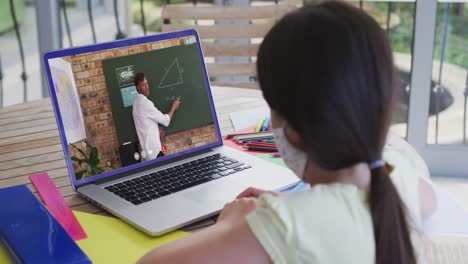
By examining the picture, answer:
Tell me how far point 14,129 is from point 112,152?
51 centimetres

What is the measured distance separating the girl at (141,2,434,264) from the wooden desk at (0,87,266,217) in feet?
1.65

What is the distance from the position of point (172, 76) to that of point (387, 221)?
2.35 feet

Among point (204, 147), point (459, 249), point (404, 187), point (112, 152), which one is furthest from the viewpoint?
point (459, 249)

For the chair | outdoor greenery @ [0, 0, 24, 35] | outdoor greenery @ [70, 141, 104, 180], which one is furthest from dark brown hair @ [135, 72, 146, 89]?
outdoor greenery @ [0, 0, 24, 35]

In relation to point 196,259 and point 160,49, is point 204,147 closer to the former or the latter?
point 160,49

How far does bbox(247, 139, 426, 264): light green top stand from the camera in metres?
0.86

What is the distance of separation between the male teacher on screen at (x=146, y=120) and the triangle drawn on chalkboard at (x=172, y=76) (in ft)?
0.16

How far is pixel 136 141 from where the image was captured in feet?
4.58

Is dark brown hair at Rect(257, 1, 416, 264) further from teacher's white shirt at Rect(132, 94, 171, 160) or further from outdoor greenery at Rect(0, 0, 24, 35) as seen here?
outdoor greenery at Rect(0, 0, 24, 35)

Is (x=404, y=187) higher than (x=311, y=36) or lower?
lower

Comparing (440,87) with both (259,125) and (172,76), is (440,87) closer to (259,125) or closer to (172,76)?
(259,125)

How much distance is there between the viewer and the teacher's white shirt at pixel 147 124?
140cm

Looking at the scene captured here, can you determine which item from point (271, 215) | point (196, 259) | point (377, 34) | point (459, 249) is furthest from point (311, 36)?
point (459, 249)

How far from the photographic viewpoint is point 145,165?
4.61ft
